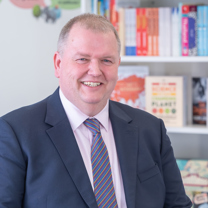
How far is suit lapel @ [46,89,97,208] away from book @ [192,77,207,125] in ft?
4.08

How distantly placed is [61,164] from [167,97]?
1.19 m

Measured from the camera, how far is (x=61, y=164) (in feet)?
4.36

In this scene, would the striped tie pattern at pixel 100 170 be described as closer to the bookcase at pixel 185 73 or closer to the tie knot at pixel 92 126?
the tie knot at pixel 92 126

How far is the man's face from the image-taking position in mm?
1373

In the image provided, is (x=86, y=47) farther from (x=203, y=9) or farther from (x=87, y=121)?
(x=203, y=9)

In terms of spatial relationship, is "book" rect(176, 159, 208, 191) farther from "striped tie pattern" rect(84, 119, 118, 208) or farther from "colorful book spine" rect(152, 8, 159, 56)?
"striped tie pattern" rect(84, 119, 118, 208)

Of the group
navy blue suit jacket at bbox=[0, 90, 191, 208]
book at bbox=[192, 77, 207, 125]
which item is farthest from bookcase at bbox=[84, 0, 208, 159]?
navy blue suit jacket at bbox=[0, 90, 191, 208]

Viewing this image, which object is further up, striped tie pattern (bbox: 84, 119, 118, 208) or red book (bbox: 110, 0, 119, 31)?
red book (bbox: 110, 0, 119, 31)

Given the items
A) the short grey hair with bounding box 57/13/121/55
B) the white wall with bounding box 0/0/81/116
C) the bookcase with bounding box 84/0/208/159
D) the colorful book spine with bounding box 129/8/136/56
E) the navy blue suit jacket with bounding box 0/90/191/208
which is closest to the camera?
the navy blue suit jacket with bounding box 0/90/191/208

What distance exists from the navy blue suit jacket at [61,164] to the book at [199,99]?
960 mm

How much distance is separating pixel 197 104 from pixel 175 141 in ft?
1.10

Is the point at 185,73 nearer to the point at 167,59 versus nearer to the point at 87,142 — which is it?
the point at 167,59

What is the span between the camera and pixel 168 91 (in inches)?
93.9

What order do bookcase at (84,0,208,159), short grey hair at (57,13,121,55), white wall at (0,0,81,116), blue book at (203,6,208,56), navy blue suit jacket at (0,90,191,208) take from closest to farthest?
navy blue suit jacket at (0,90,191,208), short grey hair at (57,13,121,55), blue book at (203,6,208,56), bookcase at (84,0,208,159), white wall at (0,0,81,116)
